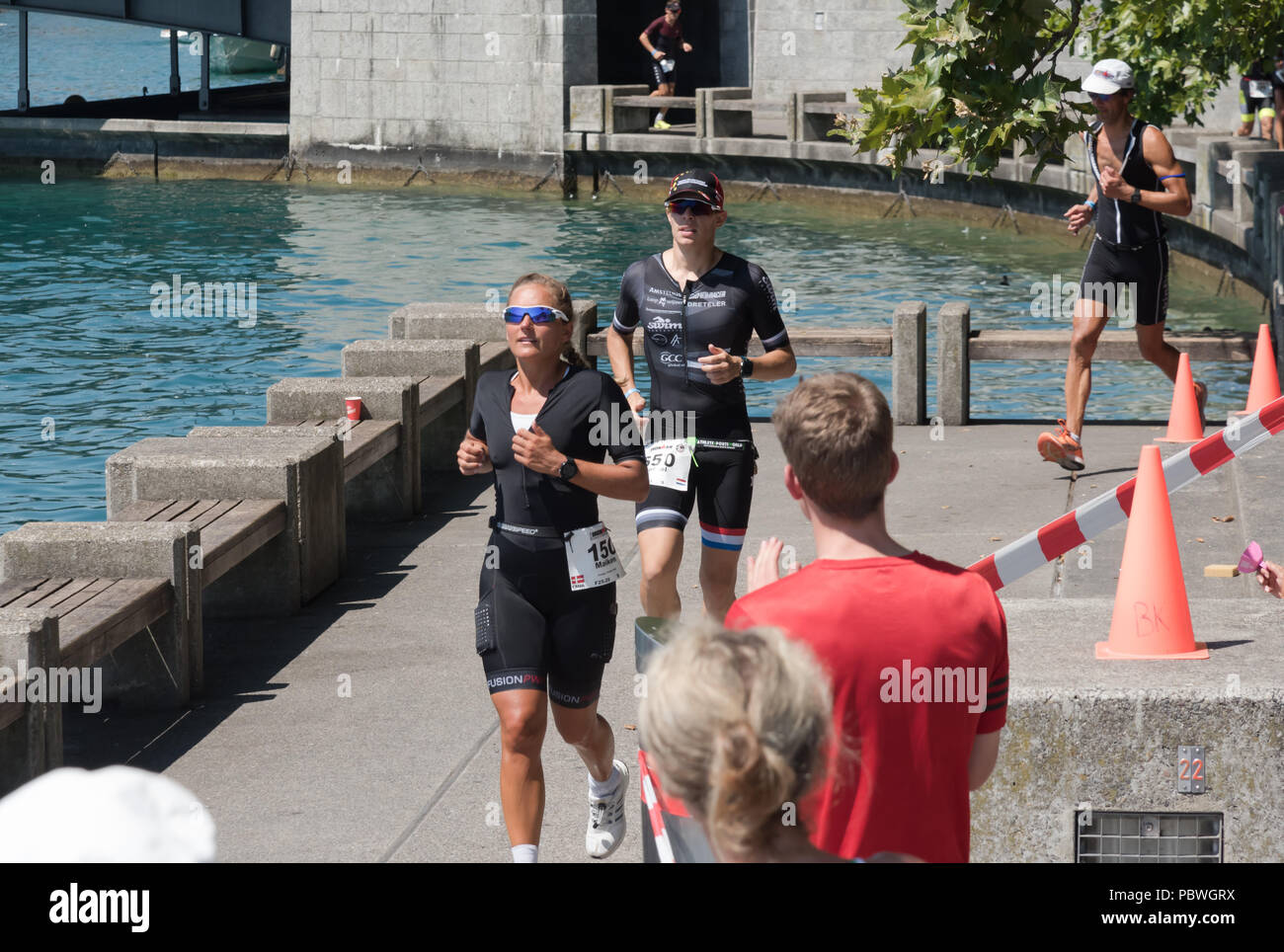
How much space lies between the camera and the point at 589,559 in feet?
18.5

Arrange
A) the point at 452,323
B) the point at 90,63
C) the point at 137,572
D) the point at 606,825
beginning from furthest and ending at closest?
1. the point at 90,63
2. the point at 452,323
3. the point at 137,572
4. the point at 606,825

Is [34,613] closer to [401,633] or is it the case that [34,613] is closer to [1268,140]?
[401,633]

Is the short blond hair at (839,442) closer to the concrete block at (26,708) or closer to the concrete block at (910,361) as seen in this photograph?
the concrete block at (26,708)

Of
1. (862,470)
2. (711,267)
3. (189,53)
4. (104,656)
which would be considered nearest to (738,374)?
(711,267)

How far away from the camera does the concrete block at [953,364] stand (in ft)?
42.1

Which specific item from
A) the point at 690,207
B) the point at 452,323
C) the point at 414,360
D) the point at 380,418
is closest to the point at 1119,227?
the point at 690,207

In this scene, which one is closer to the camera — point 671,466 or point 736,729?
point 736,729

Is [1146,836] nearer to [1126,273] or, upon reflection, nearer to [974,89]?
[1126,273]

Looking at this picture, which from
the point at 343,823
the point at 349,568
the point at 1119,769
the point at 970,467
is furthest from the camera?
the point at 970,467

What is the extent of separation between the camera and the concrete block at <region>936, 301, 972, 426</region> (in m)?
12.8

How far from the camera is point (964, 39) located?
12.2 metres

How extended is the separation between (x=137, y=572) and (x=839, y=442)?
4.89m

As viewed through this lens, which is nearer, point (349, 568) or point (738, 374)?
point (738, 374)

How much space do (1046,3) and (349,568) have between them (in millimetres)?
6378
